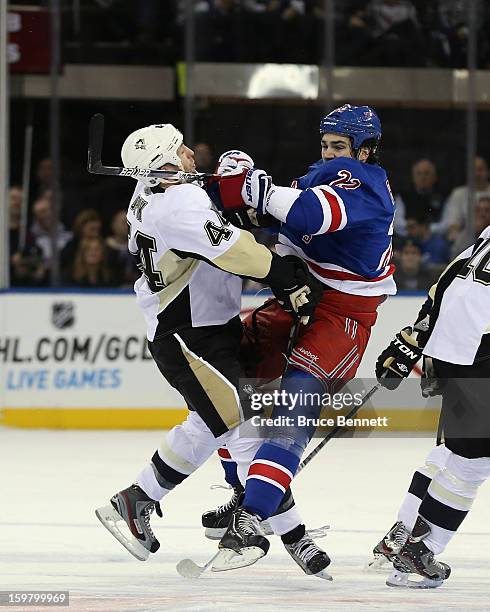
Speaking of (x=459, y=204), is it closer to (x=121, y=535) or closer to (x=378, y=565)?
(x=378, y=565)

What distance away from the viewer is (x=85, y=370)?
24.8 ft

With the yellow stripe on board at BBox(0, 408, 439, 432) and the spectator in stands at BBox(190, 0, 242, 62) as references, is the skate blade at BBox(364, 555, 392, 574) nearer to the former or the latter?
the yellow stripe on board at BBox(0, 408, 439, 432)

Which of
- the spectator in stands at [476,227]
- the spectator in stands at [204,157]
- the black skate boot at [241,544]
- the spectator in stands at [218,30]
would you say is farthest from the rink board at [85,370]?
the black skate boot at [241,544]

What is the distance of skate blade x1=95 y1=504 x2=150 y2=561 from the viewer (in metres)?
4.17

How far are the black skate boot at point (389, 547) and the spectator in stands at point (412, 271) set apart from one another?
3.72m

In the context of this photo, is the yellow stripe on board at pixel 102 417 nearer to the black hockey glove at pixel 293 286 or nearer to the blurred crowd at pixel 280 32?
the blurred crowd at pixel 280 32

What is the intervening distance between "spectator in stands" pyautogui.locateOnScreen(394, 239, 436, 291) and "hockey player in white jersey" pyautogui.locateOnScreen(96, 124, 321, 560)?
12.1ft

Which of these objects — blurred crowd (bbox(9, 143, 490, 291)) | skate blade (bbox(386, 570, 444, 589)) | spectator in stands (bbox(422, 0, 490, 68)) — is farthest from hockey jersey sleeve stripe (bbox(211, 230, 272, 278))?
spectator in stands (bbox(422, 0, 490, 68))

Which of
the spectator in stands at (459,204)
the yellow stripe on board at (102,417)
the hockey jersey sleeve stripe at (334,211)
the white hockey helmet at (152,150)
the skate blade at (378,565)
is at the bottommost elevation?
the yellow stripe on board at (102,417)

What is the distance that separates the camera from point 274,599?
3705mm

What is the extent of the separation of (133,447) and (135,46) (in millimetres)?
2387

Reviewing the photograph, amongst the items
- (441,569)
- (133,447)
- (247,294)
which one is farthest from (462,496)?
(247,294)

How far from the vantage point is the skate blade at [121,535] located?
417cm

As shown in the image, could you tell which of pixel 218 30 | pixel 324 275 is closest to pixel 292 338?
pixel 324 275
